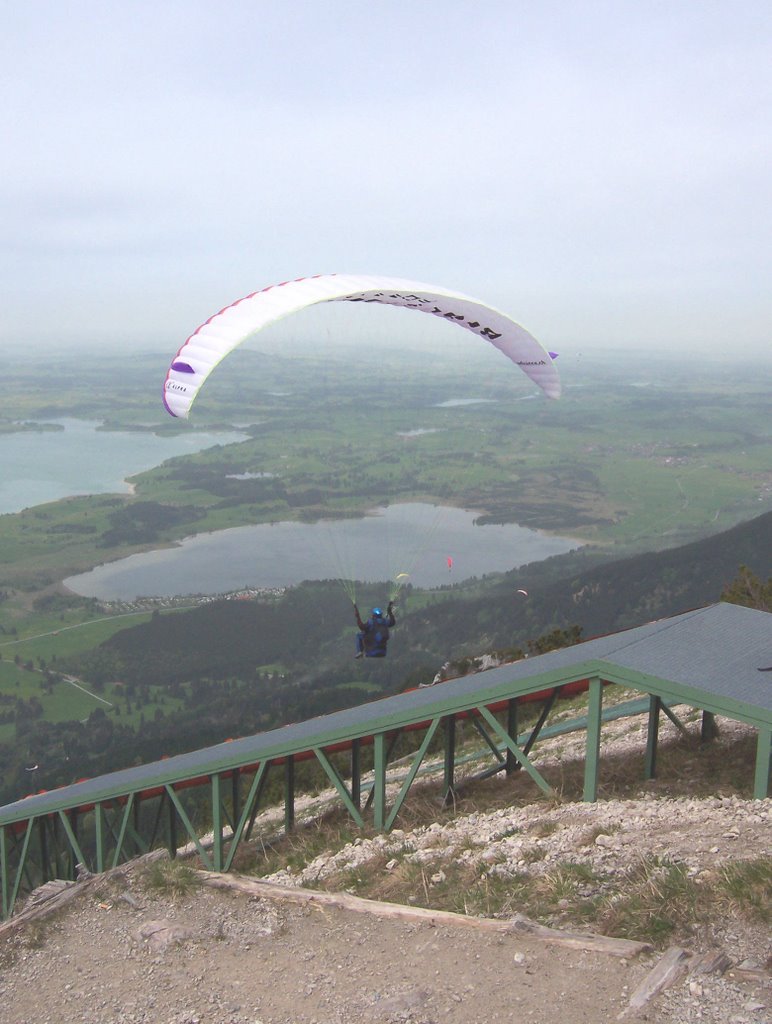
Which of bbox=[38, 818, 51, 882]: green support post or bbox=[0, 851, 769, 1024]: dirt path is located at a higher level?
bbox=[0, 851, 769, 1024]: dirt path

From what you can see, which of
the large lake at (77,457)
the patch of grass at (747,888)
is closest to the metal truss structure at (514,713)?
the patch of grass at (747,888)

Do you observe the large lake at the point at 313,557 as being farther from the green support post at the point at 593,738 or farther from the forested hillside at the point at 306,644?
the green support post at the point at 593,738

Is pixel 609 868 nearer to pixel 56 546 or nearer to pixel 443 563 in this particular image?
pixel 443 563

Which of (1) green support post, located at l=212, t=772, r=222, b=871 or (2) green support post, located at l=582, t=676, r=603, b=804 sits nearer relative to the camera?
(2) green support post, located at l=582, t=676, r=603, b=804

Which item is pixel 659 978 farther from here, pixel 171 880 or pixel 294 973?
pixel 171 880

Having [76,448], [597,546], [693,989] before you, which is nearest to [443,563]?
[597,546]

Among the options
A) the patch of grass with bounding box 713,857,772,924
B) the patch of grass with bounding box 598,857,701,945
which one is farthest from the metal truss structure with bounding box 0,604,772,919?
the patch of grass with bounding box 598,857,701,945

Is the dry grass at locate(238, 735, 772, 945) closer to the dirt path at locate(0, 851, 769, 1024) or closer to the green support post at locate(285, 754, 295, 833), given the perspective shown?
the green support post at locate(285, 754, 295, 833)
